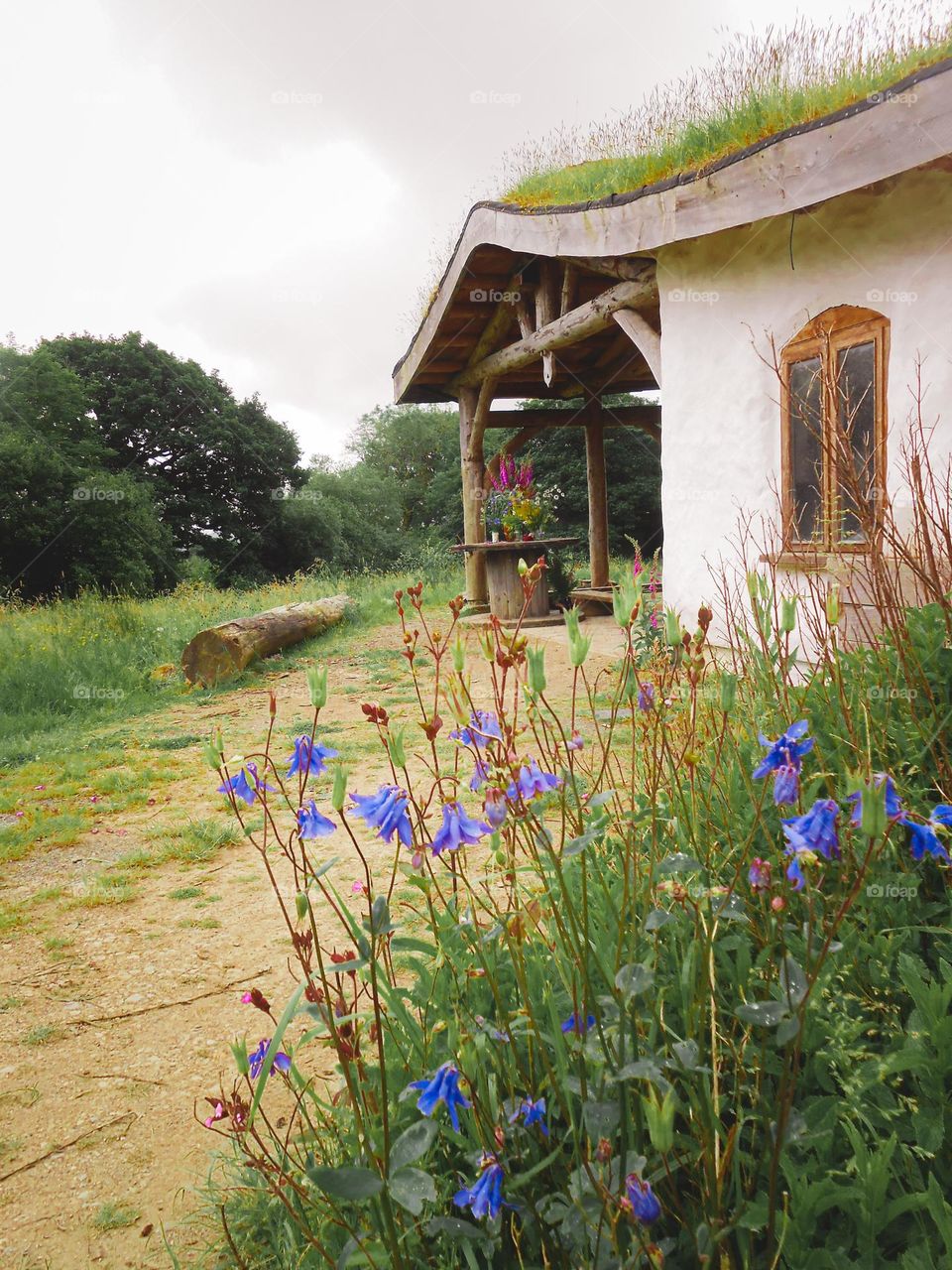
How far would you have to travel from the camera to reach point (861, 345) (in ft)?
15.8

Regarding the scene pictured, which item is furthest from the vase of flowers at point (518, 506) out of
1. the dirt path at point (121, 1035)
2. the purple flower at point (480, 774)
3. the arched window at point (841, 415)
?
the purple flower at point (480, 774)

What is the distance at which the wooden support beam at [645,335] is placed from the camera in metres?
6.38

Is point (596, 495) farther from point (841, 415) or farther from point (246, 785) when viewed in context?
point (246, 785)

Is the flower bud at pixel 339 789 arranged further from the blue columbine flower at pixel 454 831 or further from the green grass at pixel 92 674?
the green grass at pixel 92 674

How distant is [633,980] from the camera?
1.02 metres

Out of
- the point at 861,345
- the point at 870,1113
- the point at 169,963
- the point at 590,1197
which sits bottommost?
the point at 169,963

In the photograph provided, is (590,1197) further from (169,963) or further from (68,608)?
(68,608)

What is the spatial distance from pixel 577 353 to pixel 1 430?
48.1 feet

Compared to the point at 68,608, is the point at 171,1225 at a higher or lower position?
lower

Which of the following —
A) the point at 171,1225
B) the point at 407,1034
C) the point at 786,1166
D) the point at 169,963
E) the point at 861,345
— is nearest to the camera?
the point at 786,1166

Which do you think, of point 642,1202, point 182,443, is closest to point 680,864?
point 642,1202

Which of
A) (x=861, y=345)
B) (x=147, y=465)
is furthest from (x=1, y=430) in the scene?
(x=861, y=345)

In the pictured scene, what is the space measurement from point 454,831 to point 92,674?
746 cm

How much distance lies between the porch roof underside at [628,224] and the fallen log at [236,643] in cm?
355
